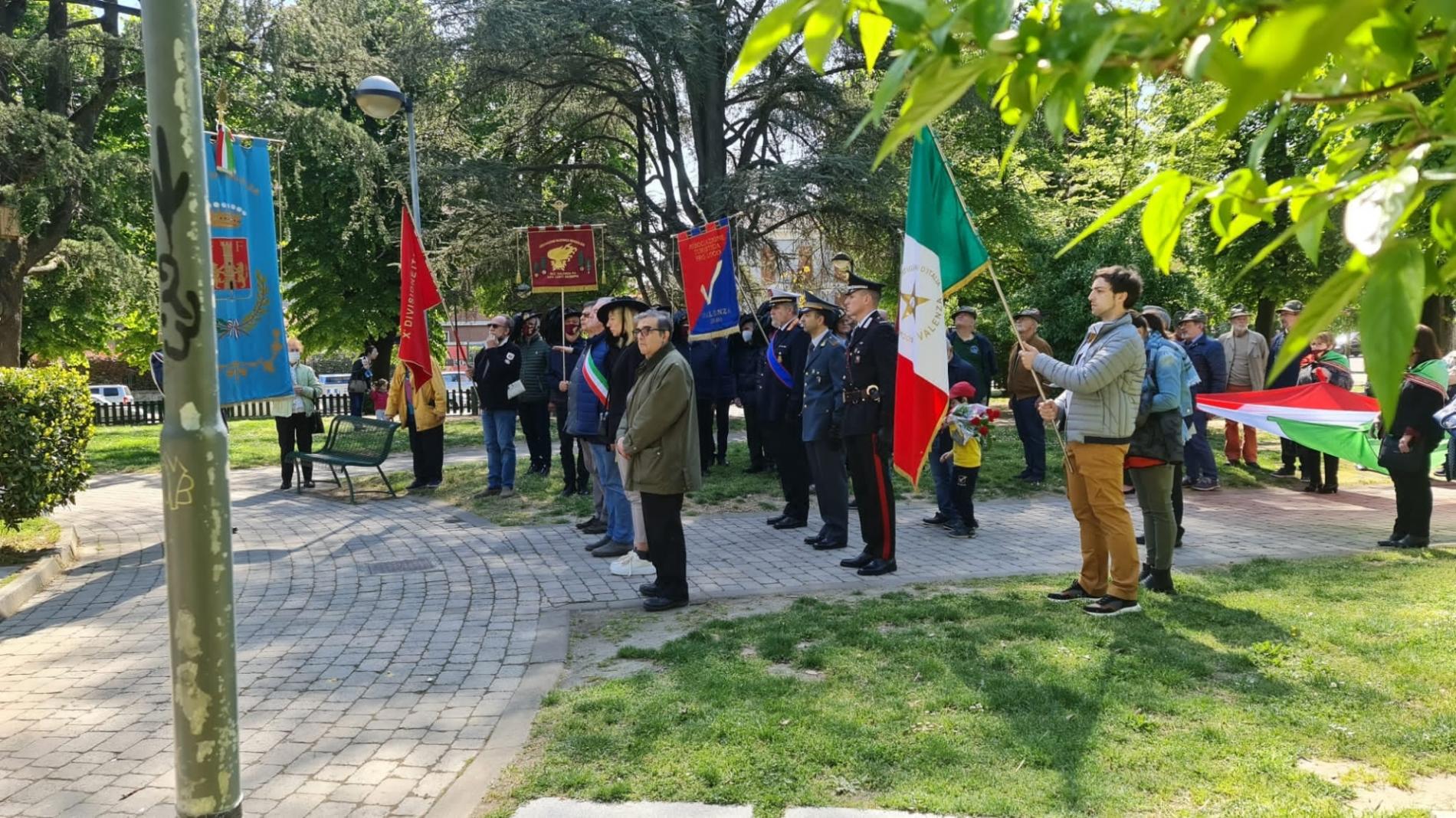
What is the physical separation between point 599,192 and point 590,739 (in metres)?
17.6

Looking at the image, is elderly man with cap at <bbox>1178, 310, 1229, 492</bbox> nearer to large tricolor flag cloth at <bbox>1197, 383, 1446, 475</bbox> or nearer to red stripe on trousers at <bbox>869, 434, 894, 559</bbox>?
large tricolor flag cloth at <bbox>1197, 383, 1446, 475</bbox>

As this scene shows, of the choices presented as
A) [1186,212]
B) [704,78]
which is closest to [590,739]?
[1186,212]

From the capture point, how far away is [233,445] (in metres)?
18.8

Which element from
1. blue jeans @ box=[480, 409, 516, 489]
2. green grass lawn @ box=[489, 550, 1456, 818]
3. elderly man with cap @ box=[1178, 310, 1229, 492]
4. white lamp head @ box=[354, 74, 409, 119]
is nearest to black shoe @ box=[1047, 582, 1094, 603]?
green grass lawn @ box=[489, 550, 1456, 818]

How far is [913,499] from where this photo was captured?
1124cm

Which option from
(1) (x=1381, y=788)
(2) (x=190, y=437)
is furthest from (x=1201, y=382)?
(2) (x=190, y=437)

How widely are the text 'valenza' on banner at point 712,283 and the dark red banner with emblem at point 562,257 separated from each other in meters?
3.32

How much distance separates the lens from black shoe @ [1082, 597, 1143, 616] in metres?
6.07

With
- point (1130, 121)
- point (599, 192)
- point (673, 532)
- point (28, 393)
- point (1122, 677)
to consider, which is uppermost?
point (1130, 121)

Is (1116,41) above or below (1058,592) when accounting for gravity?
above

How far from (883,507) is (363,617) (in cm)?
383

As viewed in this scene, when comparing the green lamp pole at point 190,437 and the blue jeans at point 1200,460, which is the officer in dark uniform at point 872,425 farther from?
the blue jeans at point 1200,460

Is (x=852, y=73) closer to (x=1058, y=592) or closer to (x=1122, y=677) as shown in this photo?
(x=1058, y=592)

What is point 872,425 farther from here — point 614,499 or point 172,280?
point 172,280
